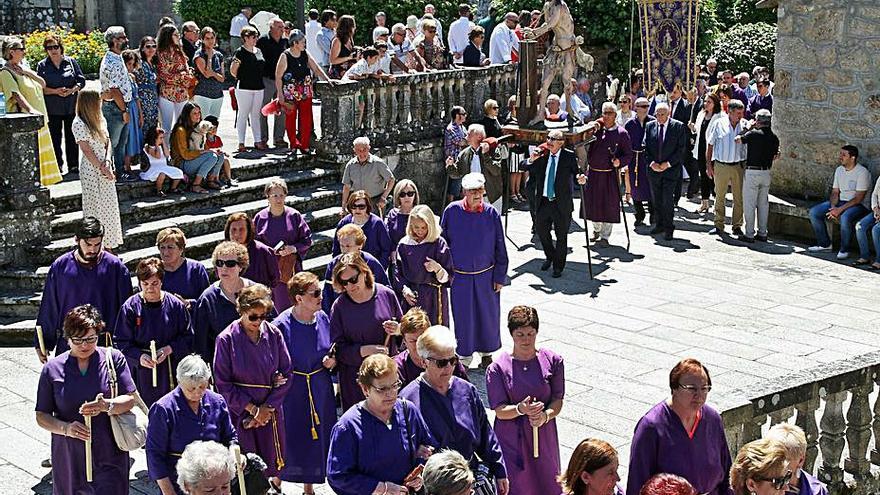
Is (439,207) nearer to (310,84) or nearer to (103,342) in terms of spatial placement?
(310,84)

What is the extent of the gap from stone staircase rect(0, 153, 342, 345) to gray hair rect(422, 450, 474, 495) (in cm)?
697

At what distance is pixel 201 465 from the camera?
5.89 m

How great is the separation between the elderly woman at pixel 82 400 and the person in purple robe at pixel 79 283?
125 centimetres

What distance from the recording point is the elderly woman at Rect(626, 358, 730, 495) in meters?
6.45

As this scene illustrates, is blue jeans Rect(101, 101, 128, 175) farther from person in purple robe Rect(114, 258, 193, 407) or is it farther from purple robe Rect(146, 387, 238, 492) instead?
purple robe Rect(146, 387, 238, 492)

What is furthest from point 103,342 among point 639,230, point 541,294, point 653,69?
point 653,69

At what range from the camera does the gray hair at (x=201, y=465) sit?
5.88m

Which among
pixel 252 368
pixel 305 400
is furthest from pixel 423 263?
pixel 252 368

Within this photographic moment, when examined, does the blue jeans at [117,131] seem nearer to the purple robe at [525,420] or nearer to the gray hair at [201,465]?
the purple robe at [525,420]

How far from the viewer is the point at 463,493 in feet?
18.2

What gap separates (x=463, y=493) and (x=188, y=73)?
33.4ft

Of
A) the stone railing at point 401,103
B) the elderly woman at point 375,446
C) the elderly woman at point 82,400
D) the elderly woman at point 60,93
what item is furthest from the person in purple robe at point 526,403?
the elderly woman at point 60,93

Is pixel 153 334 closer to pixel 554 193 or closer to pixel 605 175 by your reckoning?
pixel 554 193

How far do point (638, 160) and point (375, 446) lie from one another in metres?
11.7
